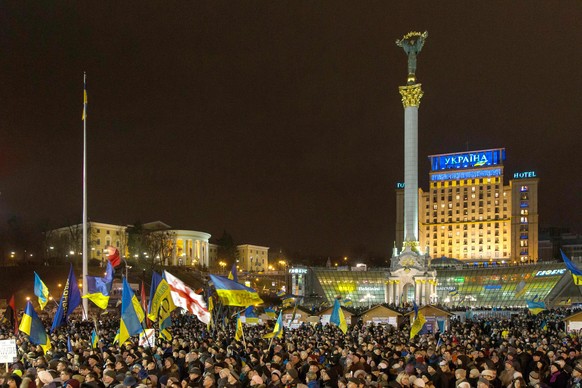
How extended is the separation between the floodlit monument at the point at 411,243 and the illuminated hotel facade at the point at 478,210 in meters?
43.3

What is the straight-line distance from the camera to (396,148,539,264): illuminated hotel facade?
118000 mm

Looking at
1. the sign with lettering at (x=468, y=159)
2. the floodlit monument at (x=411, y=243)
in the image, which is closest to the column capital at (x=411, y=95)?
the floodlit monument at (x=411, y=243)

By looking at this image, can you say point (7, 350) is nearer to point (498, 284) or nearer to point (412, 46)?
point (412, 46)

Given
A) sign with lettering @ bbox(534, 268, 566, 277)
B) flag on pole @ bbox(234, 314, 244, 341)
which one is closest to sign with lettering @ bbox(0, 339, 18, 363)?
→ flag on pole @ bbox(234, 314, 244, 341)

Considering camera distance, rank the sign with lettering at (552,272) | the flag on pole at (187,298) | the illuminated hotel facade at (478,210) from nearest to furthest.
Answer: the flag on pole at (187,298) < the sign with lettering at (552,272) < the illuminated hotel facade at (478,210)

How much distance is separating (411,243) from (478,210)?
48528mm

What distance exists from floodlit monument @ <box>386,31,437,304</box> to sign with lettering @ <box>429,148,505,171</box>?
42.5 metres

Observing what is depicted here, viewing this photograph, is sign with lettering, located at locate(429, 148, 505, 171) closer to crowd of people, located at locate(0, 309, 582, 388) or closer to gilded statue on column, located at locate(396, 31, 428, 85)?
gilded statue on column, located at locate(396, 31, 428, 85)

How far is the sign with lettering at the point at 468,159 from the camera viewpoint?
121 metres

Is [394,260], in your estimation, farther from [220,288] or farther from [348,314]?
[220,288]

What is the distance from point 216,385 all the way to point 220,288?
6292mm

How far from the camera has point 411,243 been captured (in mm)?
78000

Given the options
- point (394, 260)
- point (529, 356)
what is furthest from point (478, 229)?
point (529, 356)

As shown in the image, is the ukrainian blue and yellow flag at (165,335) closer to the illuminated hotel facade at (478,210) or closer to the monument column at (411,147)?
the monument column at (411,147)
